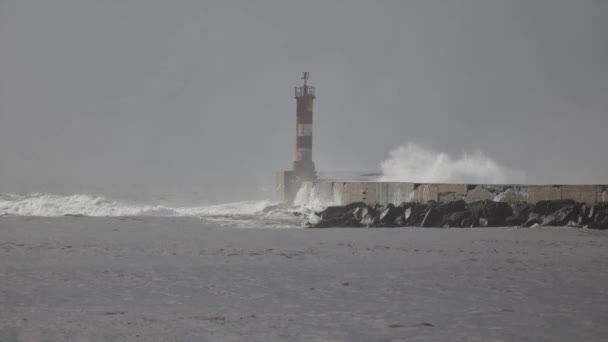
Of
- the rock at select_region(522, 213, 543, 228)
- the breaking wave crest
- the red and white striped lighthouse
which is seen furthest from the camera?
the red and white striped lighthouse

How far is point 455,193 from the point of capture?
44.7 feet

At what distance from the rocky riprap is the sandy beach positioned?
1.18m

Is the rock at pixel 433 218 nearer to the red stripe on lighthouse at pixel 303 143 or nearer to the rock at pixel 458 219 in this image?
the rock at pixel 458 219

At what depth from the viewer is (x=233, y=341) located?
4.11 m

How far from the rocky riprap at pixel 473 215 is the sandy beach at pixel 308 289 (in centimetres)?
118

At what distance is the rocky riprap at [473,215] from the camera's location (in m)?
11.4

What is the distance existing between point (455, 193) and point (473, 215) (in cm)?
142

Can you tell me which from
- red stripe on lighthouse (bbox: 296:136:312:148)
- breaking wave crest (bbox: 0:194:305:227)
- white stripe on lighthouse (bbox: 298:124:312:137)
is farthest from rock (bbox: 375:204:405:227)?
white stripe on lighthouse (bbox: 298:124:312:137)

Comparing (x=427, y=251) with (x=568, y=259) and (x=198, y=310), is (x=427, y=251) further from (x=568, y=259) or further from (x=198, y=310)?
(x=198, y=310)

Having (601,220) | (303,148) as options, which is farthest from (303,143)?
(601,220)

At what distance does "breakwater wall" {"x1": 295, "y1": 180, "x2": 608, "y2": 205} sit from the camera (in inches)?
475

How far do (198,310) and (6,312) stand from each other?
3.53 ft

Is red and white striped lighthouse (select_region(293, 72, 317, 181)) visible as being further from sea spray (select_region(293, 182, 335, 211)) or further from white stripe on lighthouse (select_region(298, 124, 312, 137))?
sea spray (select_region(293, 182, 335, 211))

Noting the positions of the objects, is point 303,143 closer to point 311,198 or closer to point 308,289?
point 311,198
